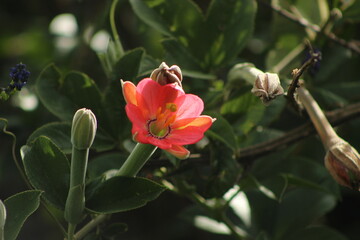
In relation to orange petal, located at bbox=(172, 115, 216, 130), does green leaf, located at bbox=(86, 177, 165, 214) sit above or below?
below

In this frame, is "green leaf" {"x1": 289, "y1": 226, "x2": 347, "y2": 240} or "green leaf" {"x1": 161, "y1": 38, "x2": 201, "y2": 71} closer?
"green leaf" {"x1": 161, "y1": 38, "x2": 201, "y2": 71}

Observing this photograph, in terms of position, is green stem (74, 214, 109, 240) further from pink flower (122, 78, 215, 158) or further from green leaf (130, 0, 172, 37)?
green leaf (130, 0, 172, 37)

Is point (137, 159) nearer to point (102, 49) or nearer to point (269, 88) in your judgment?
point (269, 88)

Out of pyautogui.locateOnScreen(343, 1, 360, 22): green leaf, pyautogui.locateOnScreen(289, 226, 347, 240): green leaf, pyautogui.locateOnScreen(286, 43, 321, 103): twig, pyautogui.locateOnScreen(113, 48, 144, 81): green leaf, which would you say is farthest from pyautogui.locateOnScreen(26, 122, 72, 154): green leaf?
pyautogui.locateOnScreen(343, 1, 360, 22): green leaf

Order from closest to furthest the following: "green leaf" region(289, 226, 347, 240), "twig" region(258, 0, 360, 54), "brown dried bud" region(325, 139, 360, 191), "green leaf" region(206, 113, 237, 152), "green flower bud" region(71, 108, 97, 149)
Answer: "green flower bud" region(71, 108, 97, 149)
"brown dried bud" region(325, 139, 360, 191)
"green leaf" region(206, 113, 237, 152)
"green leaf" region(289, 226, 347, 240)
"twig" region(258, 0, 360, 54)

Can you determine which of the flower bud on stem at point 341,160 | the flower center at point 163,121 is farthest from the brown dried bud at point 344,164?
the flower center at point 163,121

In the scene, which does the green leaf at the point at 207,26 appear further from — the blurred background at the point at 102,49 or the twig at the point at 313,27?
the twig at the point at 313,27

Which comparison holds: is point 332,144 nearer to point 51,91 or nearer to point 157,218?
point 51,91
